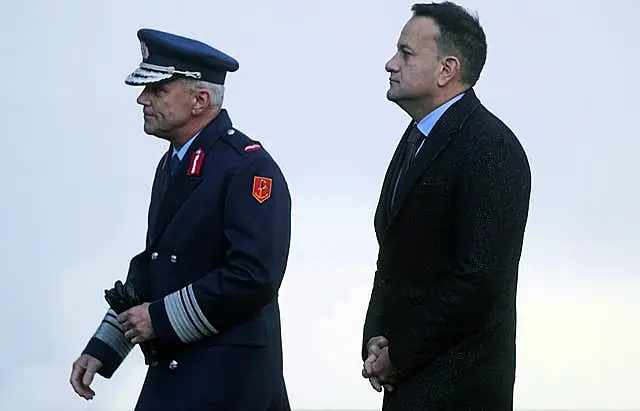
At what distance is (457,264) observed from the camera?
291cm

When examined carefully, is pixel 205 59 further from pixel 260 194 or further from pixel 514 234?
pixel 514 234

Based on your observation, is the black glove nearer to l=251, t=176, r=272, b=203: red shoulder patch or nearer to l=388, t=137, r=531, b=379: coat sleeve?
l=251, t=176, r=272, b=203: red shoulder patch

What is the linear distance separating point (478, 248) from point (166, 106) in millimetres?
751

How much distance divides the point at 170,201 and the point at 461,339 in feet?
2.23

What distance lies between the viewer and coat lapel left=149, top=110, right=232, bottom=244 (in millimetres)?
3264

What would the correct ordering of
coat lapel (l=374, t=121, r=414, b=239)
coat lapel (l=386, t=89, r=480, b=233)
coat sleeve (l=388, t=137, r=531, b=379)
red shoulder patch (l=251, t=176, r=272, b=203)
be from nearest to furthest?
coat sleeve (l=388, t=137, r=531, b=379), coat lapel (l=386, t=89, r=480, b=233), coat lapel (l=374, t=121, r=414, b=239), red shoulder patch (l=251, t=176, r=272, b=203)

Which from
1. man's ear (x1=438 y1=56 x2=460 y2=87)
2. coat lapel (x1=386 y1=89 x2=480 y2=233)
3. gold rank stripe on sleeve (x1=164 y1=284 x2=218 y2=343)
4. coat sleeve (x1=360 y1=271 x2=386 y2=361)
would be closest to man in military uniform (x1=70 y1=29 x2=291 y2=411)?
gold rank stripe on sleeve (x1=164 y1=284 x2=218 y2=343)

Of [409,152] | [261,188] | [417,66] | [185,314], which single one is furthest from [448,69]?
[185,314]

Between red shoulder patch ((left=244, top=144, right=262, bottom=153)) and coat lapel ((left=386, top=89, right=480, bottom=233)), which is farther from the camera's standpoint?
red shoulder patch ((left=244, top=144, right=262, bottom=153))

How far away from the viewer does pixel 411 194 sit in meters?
3.00

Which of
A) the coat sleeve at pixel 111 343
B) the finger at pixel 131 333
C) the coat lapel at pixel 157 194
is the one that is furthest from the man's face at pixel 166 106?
the finger at pixel 131 333

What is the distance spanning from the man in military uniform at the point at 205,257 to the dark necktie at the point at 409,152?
271 millimetres

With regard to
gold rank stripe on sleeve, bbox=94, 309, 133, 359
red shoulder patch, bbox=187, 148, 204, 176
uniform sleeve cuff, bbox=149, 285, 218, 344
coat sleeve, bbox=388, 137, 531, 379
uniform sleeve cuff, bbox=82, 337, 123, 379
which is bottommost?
uniform sleeve cuff, bbox=82, 337, 123, 379

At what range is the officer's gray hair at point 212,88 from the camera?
330cm
